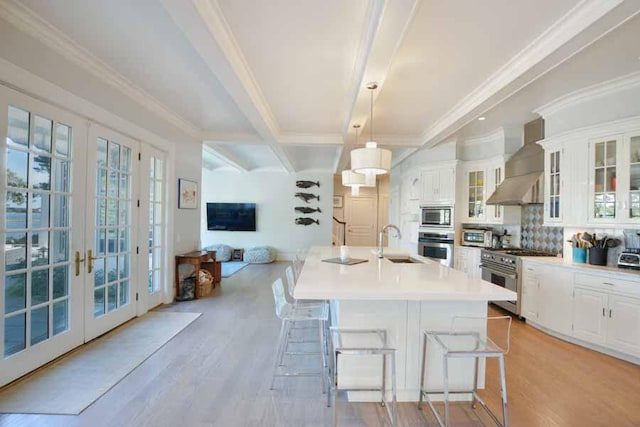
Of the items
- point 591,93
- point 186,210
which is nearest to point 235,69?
point 186,210

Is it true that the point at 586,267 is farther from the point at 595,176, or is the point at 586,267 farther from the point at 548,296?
the point at 595,176

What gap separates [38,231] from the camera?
7.95 feet

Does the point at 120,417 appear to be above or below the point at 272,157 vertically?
below

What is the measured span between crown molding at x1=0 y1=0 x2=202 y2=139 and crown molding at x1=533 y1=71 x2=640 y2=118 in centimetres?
475

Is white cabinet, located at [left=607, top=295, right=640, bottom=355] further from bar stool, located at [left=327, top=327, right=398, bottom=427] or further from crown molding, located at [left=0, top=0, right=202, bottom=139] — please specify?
crown molding, located at [left=0, top=0, right=202, bottom=139]

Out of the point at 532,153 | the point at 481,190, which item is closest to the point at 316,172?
the point at 481,190

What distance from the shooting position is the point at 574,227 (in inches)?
136

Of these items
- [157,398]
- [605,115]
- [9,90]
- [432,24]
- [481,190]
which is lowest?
[157,398]

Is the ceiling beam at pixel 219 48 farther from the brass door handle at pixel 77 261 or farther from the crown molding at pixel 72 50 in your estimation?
the brass door handle at pixel 77 261

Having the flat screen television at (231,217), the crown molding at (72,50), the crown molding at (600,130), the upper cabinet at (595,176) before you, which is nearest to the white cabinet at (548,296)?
the upper cabinet at (595,176)

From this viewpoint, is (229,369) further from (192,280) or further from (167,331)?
(192,280)

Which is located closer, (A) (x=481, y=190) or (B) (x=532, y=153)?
(B) (x=532, y=153)

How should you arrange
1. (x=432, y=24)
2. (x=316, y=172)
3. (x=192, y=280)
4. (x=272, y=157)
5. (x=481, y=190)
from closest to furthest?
(x=432, y=24)
(x=192, y=280)
(x=481, y=190)
(x=272, y=157)
(x=316, y=172)

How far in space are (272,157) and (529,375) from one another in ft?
20.3
